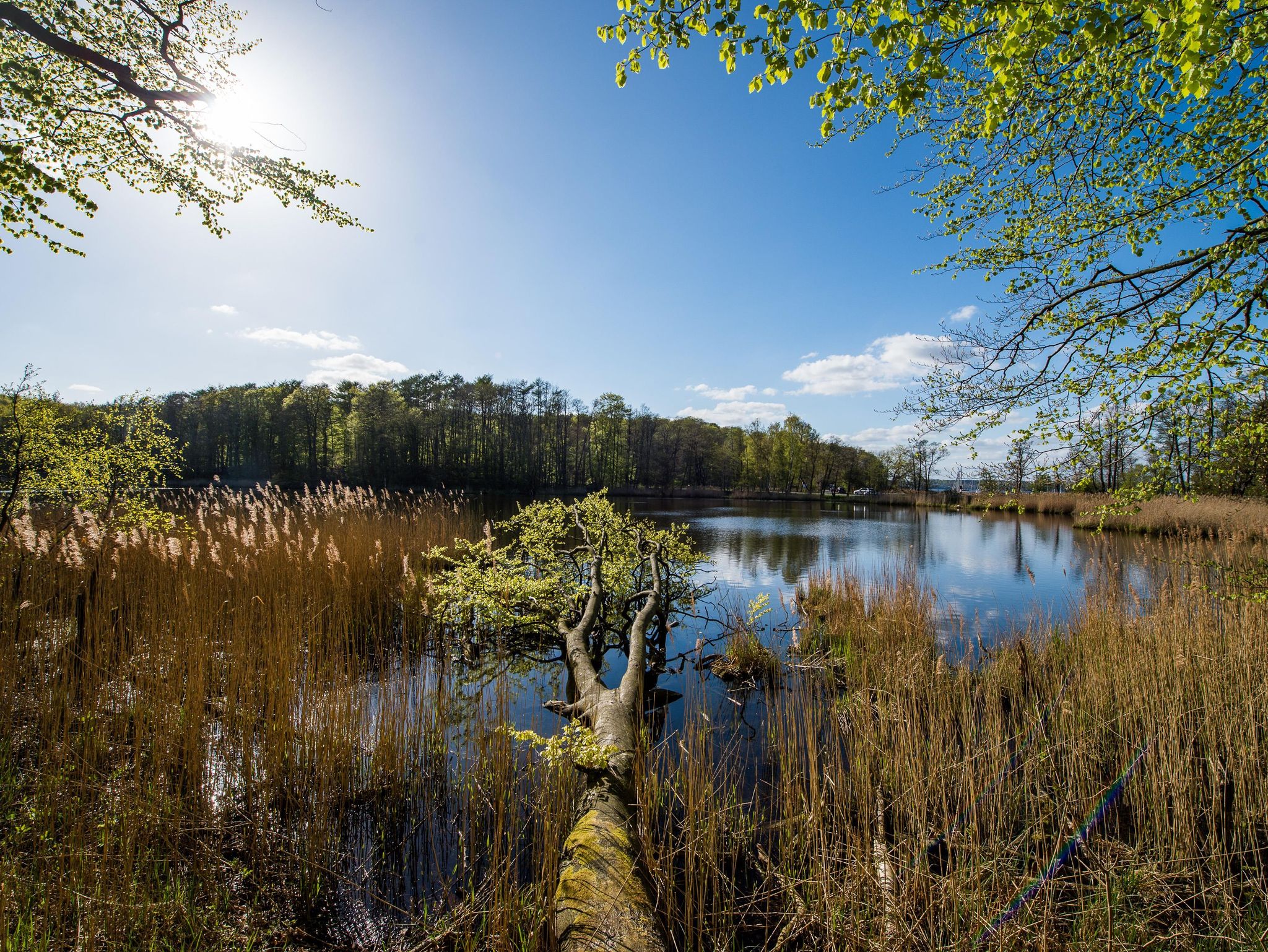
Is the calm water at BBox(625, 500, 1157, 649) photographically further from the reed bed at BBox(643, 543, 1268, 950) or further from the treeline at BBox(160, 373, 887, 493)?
the treeline at BBox(160, 373, 887, 493)

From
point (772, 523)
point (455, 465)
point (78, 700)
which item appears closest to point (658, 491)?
point (455, 465)

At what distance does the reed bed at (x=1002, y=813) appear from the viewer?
2.02 metres

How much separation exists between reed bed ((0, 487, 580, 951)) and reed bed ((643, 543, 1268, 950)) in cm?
103

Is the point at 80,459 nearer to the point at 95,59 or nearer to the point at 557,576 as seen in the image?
the point at 95,59

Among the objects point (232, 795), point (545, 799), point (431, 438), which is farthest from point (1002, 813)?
point (431, 438)

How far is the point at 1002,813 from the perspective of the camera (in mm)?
2572

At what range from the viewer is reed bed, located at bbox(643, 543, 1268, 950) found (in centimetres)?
202

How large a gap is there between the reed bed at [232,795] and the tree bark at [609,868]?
0.15 meters

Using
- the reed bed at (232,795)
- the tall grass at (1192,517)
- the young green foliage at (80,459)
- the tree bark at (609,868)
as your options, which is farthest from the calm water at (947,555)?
the young green foliage at (80,459)

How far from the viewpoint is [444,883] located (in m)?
2.49

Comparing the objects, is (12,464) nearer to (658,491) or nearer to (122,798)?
(122,798)

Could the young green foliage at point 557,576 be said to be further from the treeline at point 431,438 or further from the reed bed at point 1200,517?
the treeline at point 431,438

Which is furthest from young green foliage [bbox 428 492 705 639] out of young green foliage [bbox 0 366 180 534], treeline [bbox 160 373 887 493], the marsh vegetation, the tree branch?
treeline [bbox 160 373 887 493]

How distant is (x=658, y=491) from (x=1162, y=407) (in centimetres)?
5023
